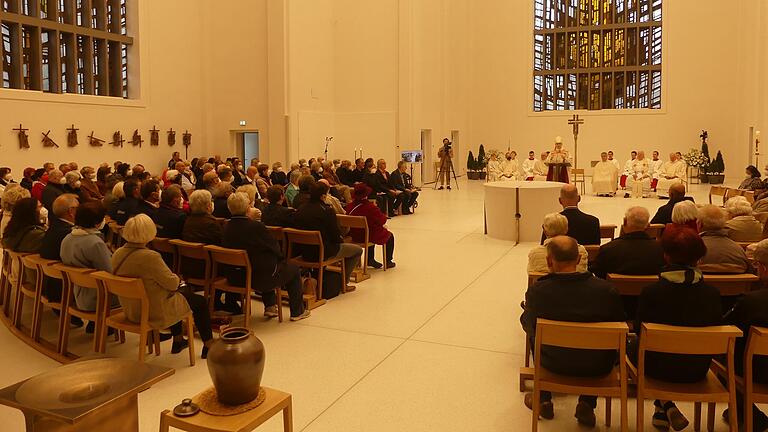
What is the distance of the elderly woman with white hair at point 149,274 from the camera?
194 inches

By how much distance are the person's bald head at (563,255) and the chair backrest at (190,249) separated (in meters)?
3.39

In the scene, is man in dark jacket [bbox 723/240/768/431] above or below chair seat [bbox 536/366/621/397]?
above

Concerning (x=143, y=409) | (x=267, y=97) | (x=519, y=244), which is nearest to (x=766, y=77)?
(x=519, y=244)

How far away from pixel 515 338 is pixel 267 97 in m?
15.3

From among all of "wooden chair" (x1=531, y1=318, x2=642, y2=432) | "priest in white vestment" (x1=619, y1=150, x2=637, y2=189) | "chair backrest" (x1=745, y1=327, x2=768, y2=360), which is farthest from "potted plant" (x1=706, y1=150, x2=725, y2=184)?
"wooden chair" (x1=531, y1=318, x2=642, y2=432)

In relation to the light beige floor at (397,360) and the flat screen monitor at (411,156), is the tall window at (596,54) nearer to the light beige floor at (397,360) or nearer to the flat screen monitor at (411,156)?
the flat screen monitor at (411,156)

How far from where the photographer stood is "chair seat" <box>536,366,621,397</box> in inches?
147

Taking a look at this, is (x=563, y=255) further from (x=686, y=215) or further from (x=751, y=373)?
(x=686, y=215)

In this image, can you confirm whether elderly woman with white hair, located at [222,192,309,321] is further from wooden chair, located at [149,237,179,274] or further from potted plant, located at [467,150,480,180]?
potted plant, located at [467,150,480,180]

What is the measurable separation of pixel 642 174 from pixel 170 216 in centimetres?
1470

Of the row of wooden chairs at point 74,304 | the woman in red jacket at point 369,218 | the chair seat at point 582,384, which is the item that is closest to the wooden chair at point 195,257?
the row of wooden chairs at point 74,304

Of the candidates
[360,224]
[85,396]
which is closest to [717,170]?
[360,224]

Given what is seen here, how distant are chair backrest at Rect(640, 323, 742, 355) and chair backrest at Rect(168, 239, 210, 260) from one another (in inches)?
158

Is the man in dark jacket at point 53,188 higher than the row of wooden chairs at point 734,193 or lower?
higher
